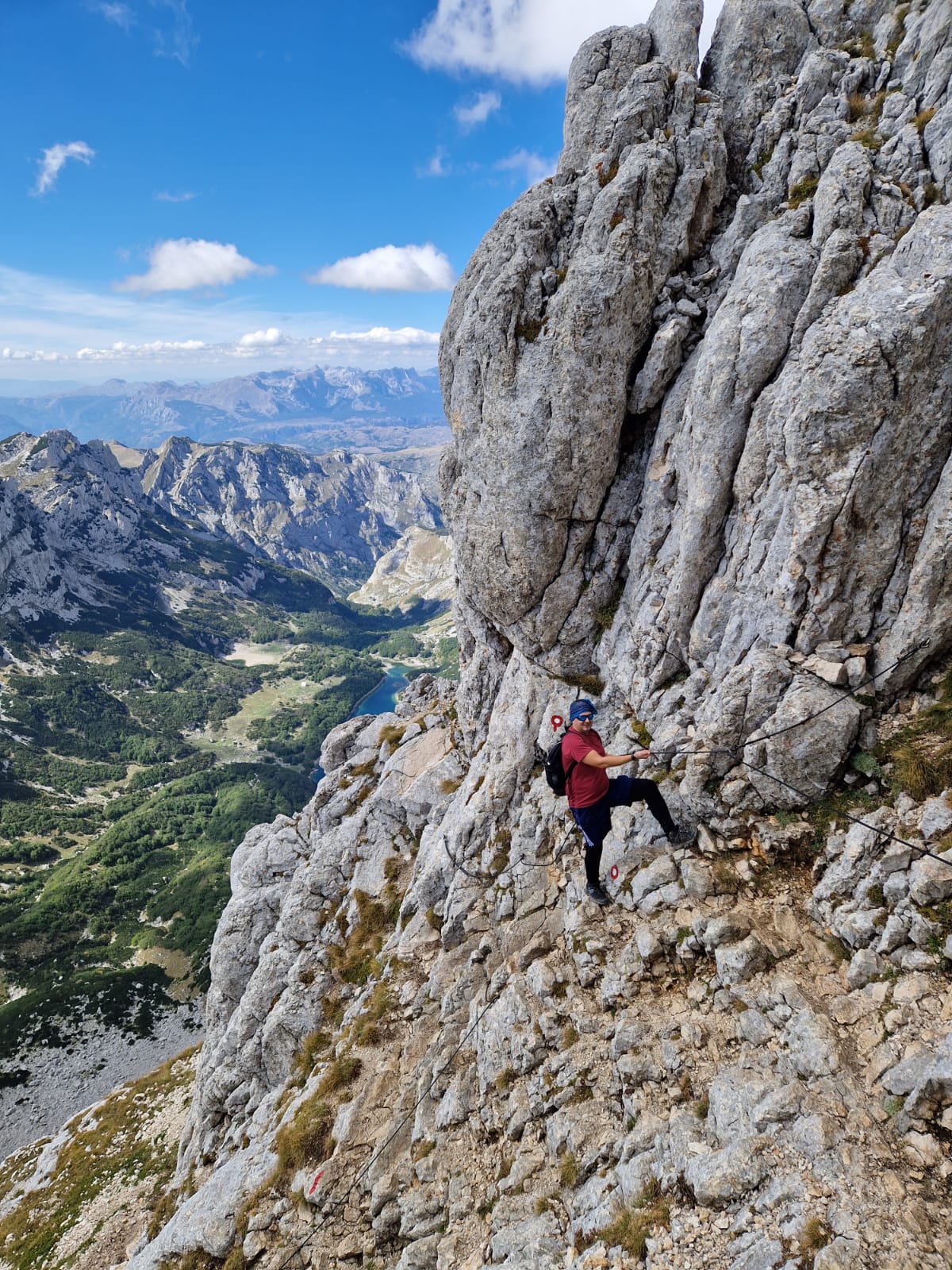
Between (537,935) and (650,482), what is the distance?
15571 millimetres

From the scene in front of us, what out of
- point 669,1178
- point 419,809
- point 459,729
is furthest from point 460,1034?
point 459,729

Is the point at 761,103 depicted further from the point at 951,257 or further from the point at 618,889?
the point at 618,889

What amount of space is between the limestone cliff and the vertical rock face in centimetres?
10

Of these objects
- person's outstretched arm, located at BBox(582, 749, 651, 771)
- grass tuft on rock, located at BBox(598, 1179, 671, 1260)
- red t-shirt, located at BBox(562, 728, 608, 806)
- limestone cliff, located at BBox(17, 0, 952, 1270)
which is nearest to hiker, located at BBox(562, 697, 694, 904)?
red t-shirt, located at BBox(562, 728, 608, 806)

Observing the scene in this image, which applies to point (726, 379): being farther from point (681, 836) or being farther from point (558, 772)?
point (681, 836)

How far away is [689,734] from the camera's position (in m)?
16.3

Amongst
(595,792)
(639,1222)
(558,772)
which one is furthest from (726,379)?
(639,1222)

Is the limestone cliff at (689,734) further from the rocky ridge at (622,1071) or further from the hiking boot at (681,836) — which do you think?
the hiking boot at (681,836)

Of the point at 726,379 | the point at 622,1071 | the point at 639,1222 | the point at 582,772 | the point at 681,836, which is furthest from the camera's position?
the point at 726,379

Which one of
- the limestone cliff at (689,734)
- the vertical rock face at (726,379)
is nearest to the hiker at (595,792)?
the limestone cliff at (689,734)

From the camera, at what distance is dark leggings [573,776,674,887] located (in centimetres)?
1477

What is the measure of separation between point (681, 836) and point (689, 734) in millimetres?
2861

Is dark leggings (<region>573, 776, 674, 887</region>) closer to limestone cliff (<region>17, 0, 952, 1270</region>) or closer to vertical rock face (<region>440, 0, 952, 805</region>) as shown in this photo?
limestone cliff (<region>17, 0, 952, 1270</region>)

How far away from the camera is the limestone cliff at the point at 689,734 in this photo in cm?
998
